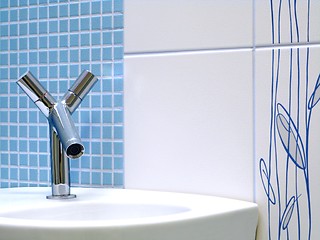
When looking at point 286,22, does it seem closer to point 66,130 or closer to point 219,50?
point 219,50

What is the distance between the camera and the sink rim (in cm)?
73

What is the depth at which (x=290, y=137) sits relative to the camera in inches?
35.8

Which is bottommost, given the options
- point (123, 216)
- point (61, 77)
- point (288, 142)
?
point (123, 216)

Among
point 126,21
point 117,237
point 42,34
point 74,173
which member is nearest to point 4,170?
point 74,173

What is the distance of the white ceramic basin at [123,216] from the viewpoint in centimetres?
72

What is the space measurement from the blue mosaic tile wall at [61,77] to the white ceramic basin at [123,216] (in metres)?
0.05

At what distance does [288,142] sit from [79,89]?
1.15ft

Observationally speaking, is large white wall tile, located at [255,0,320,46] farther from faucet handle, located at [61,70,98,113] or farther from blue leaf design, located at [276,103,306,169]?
faucet handle, located at [61,70,98,113]

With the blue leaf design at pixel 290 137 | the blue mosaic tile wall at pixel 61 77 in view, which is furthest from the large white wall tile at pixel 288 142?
the blue mosaic tile wall at pixel 61 77

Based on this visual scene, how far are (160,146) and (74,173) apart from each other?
0.59ft

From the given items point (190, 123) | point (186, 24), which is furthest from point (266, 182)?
point (186, 24)

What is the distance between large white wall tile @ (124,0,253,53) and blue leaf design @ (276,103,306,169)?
0.42ft

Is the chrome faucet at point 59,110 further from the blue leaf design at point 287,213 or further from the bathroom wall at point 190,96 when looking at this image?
the blue leaf design at point 287,213

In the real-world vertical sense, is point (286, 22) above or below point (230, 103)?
above
